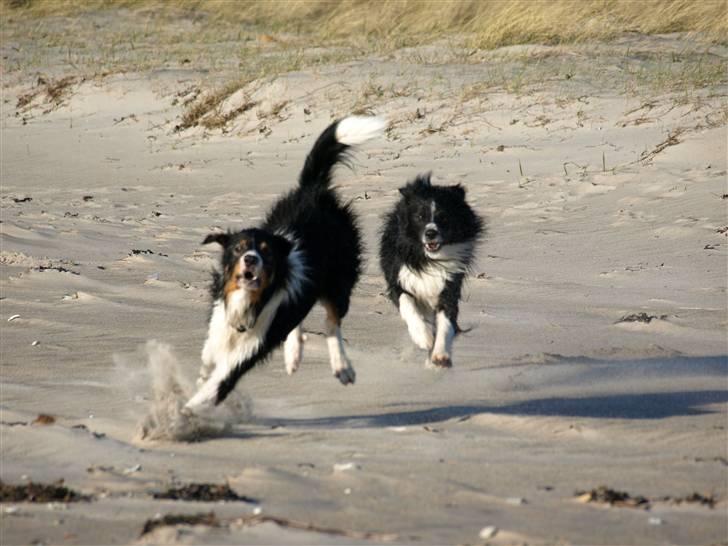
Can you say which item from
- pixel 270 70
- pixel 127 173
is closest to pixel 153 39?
pixel 270 70

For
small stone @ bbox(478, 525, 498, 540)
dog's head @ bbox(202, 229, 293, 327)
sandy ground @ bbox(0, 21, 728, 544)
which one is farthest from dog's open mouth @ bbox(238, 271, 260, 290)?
small stone @ bbox(478, 525, 498, 540)

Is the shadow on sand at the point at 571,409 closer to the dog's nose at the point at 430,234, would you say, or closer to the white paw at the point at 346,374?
the white paw at the point at 346,374

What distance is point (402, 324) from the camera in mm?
8578

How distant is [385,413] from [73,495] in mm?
1970

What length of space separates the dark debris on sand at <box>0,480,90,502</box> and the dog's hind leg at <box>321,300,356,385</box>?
2302 mm

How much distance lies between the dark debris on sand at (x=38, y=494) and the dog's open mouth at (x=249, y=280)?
1.61m

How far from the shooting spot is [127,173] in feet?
52.1

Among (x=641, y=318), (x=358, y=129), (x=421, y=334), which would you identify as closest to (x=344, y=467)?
(x=421, y=334)

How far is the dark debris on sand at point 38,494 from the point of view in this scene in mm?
4605

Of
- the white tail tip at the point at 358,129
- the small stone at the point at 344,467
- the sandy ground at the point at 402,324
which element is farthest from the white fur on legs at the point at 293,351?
the small stone at the point at 344,467

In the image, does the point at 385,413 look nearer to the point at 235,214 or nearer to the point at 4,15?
the point at 235,214

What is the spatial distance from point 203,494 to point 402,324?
Result: 13.3ft

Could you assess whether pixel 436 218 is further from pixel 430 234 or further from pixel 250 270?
pixel 250 270

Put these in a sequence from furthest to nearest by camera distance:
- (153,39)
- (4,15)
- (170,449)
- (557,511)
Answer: (4,15) → (153,39) → (170,449) → (557,511)
